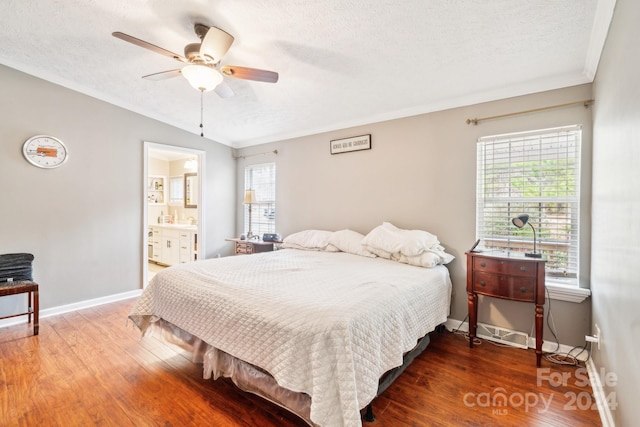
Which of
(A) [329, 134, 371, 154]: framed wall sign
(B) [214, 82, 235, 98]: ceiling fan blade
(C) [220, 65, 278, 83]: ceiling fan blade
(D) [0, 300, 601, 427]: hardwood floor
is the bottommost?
(D) [0, 300, 601, 427]: hardwood floor

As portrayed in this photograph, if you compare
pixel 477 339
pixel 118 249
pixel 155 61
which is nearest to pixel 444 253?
pixel 477 339

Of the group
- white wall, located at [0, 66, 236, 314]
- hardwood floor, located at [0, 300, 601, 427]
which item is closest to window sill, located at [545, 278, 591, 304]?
hardwood floor, located at [0, 300, 601, 427]

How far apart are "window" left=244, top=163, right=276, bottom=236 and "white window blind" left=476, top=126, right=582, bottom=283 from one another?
2997 mm

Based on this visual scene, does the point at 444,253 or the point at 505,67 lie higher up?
the point at 505,67

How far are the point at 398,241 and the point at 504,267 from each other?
35.1 inches

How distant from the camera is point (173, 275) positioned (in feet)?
7.50

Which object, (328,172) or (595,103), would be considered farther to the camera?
(328,172)

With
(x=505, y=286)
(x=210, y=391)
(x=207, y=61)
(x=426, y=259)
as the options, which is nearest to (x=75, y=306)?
(x=210, y=391)

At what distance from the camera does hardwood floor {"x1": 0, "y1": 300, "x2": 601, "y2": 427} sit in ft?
5.57

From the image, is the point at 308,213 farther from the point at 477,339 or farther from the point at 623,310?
the point at 623,310

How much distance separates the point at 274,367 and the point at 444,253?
2.07m

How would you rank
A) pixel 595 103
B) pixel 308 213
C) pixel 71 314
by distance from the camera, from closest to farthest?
pixel 595 103 → pixel 71 314 → pixel 308 213

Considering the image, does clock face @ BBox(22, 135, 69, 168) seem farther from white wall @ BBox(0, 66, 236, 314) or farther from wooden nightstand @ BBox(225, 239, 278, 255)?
wooden nightstand @ BBox(225, 239, 278, 255)

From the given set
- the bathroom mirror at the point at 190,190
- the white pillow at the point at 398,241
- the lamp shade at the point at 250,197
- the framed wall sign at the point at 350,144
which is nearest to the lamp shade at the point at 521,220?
the white pillow at the point at 398,241
